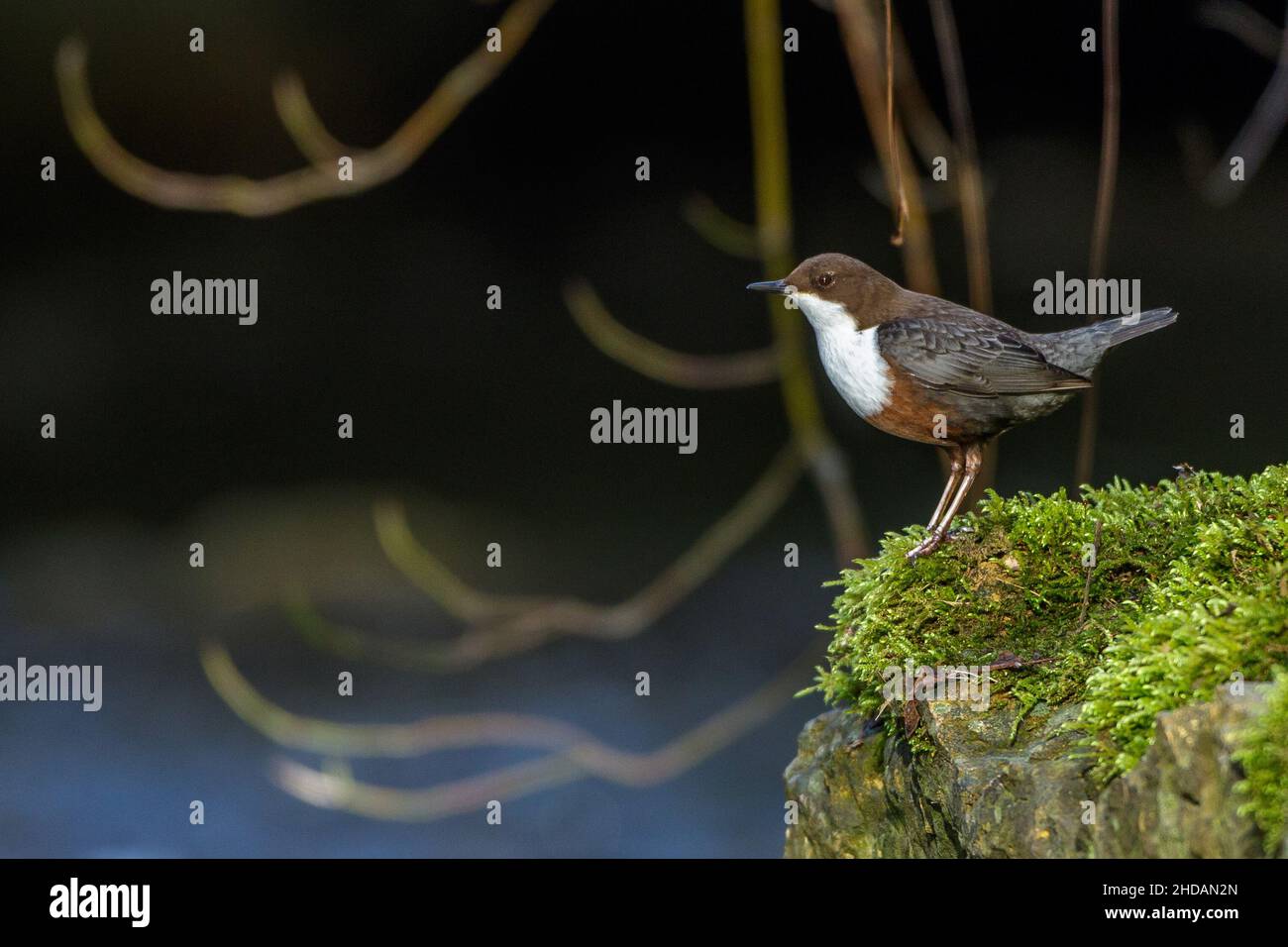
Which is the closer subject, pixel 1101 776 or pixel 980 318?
pixel 1101 776

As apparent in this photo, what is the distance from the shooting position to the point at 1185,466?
10.3ft

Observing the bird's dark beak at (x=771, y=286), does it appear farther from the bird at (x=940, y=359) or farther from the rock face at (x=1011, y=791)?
the rock face at (x=1011, y=791)

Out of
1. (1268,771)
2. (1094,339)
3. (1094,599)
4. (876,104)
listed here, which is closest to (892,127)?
(876,104)

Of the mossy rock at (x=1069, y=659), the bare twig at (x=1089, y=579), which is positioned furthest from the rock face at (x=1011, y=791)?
the bare twig at (x=1089, y=579)

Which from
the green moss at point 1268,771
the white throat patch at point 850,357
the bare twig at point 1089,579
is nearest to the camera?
the green moss at point 1268,771

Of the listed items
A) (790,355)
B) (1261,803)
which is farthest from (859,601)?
(1261,803)

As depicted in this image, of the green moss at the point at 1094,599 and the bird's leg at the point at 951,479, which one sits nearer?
the green moss at the point at 1094,599

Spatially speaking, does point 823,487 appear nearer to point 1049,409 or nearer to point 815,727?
point 815,727

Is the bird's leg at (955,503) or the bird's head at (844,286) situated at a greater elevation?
the bird's head at (844,286)

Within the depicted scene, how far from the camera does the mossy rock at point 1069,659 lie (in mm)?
2117

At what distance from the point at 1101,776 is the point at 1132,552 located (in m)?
0.84

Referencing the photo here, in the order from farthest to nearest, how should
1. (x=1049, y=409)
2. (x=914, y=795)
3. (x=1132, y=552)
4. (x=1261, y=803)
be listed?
(x=1049, y=409)
(x=1132, y=552)
(x=914, y=795)
(x=1261, y=803)

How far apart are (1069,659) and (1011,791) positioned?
0.39m

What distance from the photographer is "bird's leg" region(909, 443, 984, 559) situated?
3016mm
